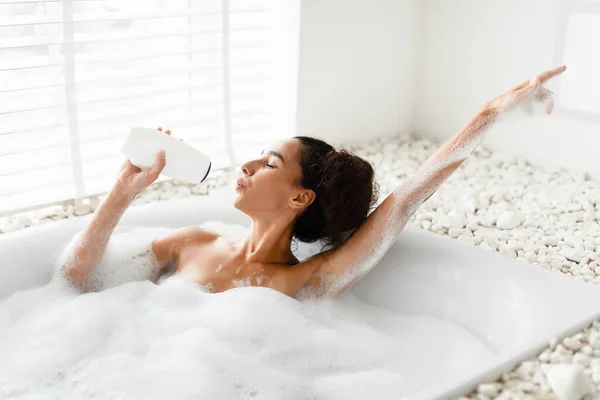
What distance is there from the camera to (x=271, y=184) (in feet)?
6.55

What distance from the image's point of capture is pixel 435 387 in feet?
5.13

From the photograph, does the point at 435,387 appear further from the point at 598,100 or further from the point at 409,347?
the point at 598,100

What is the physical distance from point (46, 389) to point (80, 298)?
321mm

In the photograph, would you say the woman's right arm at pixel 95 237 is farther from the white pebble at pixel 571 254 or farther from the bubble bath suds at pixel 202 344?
the white pebble at pixel 571 254

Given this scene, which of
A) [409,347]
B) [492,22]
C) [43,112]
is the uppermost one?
[492,22]

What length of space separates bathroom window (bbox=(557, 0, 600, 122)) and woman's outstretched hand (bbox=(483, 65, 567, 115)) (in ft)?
4.17

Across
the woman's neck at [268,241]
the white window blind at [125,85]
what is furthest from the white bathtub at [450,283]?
the white window blind at [125,85]

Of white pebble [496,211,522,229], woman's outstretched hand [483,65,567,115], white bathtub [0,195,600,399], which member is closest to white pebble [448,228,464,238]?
white pebble [496,211,522,229]

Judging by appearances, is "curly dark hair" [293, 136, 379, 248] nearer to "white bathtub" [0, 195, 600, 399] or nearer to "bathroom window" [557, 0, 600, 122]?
"white bathtub" [0, 195, 600, 399]

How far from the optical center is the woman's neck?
204 centimetres

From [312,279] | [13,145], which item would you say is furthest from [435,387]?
[13,145]

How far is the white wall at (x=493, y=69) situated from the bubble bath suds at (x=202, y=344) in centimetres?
142

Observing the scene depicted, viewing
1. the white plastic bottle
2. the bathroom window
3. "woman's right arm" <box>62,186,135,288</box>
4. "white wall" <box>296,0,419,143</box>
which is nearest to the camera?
the white plastic bottle

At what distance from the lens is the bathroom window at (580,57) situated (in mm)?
3055
